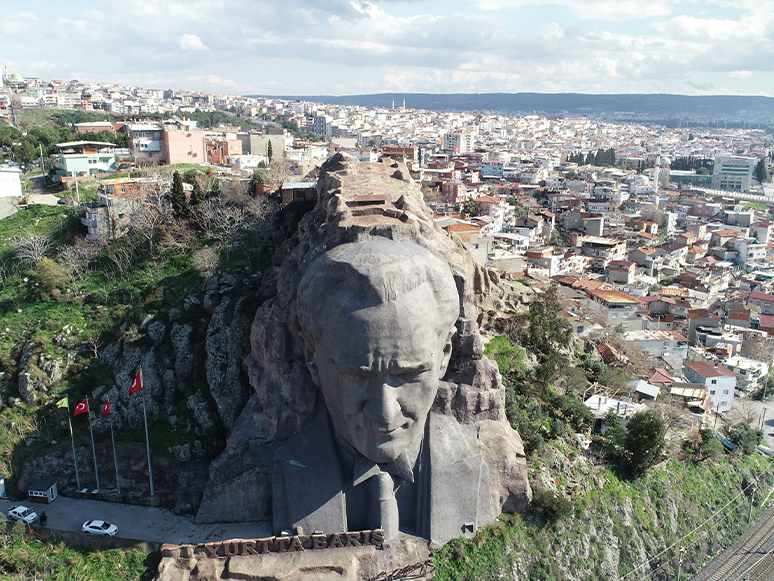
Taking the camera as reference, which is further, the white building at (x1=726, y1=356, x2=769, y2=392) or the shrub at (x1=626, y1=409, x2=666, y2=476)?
the white building at (x1=726, y1=356, x2=769, y2=392)

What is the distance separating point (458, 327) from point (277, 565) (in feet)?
24.2

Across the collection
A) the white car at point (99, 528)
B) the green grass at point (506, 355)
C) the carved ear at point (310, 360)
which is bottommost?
the white car at point (99, 528)

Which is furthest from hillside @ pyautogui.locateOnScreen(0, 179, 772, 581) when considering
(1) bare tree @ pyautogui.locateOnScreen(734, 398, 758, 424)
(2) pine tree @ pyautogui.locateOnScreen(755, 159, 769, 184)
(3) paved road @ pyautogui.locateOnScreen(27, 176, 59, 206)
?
(2) pine tree @ pyautogui.locateOnScreen(755, 159, 769, 184)

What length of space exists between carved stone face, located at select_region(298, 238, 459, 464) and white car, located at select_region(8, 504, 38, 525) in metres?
9.17

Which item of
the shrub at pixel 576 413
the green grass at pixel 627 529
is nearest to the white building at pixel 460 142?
the shrub at pixel 576 413

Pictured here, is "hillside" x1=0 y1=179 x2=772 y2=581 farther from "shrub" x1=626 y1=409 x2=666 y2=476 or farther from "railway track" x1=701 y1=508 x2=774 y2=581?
"railway track" x1=701 y1=508 x2=774 y2=581

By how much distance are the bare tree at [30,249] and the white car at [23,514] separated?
12331mm

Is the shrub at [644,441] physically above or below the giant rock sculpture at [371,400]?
below

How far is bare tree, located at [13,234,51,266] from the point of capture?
27.7 metres

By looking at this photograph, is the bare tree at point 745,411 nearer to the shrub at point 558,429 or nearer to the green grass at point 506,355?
the green grass at point 506,355

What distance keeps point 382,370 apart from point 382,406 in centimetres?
87

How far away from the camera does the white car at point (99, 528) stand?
57.3 ft

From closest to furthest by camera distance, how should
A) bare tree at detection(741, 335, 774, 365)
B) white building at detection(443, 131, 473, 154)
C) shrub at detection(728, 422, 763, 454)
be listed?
shrub at detection(728, 422, 763, 454) → bare tree at detection(741, 335, 774, 365) → white building at detection(443, 131, 473, 154)

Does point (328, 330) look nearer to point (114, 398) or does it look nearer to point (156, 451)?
point (156, 451)
